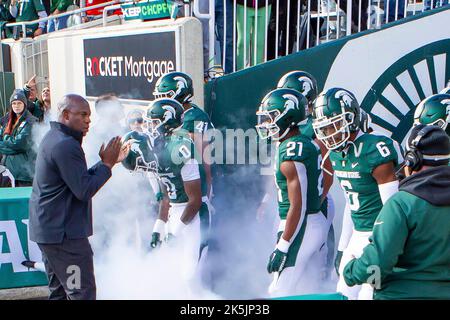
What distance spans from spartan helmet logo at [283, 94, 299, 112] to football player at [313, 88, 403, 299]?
365mm

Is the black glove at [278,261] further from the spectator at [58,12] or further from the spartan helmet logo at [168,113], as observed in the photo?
the spectator at [58,12]

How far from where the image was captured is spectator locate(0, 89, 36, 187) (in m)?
8.15

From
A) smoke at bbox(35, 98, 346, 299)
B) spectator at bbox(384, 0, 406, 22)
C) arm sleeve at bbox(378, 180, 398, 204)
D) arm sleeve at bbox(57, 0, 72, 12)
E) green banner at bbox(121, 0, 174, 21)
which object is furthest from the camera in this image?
arm sleeve at bbox(57, 0, 72, 12)

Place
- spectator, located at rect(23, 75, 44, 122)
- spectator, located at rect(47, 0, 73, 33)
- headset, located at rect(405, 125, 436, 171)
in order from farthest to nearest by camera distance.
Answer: spectator, located at rect(47, 0, 73, 33)
spectator, located at rect(23, 75, 44, 122)
headset, located at rect(405, 125, 436, 171)

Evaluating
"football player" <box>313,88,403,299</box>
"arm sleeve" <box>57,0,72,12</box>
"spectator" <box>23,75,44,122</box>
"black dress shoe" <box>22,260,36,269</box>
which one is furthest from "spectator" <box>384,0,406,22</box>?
"arm sleeve" <box>57,0,72,12</box>

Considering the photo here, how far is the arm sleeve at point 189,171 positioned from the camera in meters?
5.37

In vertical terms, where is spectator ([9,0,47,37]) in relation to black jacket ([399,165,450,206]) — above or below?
above

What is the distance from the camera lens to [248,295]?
6.04m

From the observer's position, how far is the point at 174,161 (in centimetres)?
537

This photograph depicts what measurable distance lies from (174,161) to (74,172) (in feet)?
3.97

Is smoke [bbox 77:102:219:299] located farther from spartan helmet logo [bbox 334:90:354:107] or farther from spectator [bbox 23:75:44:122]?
spectator [bbox 23:75:44:122]

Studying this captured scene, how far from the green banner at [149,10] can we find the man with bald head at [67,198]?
2895mm

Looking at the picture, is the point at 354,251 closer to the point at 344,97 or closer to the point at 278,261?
the point at 278,261

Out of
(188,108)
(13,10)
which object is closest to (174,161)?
(188,108)
